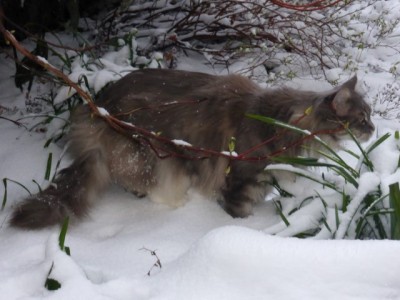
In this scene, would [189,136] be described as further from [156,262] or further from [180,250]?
[156,262]

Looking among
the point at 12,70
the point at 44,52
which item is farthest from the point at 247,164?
the point at 12,70

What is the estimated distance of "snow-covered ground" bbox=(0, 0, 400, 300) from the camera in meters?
1.53

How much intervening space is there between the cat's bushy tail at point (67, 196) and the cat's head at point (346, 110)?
1.16 m

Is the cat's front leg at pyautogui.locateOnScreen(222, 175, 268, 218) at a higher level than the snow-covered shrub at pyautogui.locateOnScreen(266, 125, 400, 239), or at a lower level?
lower

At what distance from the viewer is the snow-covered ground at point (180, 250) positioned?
1.53 metres

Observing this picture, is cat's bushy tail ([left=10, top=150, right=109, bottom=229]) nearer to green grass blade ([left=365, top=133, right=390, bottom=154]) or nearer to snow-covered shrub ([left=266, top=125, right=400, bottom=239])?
snow-covered shrub ([left=266, top=125, right=400, bottom=239])

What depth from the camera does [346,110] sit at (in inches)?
94.4

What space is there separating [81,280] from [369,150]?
4.29ft

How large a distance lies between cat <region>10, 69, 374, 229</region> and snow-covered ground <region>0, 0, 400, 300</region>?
11 centimetres

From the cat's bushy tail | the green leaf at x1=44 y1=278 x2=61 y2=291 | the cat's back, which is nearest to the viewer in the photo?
the green leaf at x1=44 y1=278 x2=61 y2=291

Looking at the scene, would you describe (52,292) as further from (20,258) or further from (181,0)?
(181,0)

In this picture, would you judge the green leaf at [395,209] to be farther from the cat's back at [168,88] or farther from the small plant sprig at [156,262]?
the cat's back at [168,88]

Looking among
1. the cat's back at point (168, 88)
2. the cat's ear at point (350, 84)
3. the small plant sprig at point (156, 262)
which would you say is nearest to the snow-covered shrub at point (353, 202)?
the cat's ear at point (350, 84)

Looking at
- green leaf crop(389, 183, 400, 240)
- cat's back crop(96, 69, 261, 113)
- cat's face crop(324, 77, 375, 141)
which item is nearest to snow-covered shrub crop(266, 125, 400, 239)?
green leaf crop(389, 183, 400, 240)
